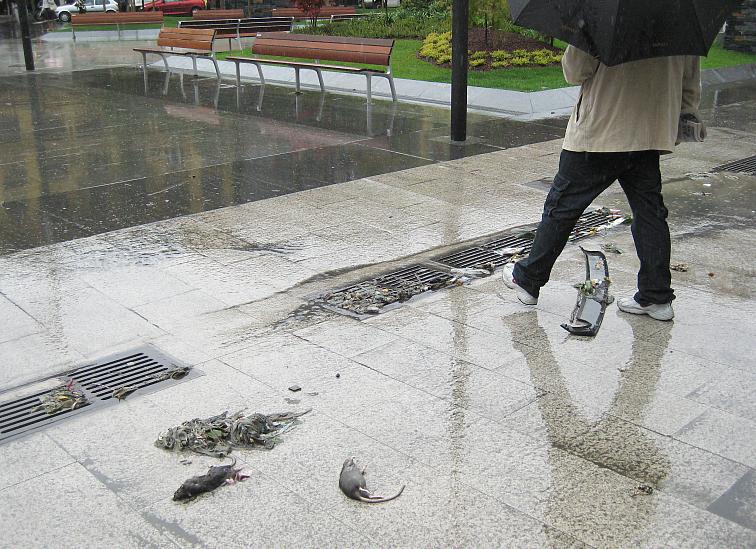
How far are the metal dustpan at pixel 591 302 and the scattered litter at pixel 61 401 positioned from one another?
2676 mm

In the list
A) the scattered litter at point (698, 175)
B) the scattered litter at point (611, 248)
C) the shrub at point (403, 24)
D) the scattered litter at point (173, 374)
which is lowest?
the scattered litter at point (698, 175)

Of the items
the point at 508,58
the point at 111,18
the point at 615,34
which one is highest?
the point at 615,34

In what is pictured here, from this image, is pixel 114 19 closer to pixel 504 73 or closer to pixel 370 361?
pixel 504 73

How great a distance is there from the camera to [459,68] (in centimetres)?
1021

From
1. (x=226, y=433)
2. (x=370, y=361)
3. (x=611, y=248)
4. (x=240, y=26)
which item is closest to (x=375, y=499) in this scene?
(x=226, y=433)

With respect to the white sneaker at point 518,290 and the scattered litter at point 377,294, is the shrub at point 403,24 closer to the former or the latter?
the scattered litter at point 377,294

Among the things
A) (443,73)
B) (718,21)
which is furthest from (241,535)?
(443,73)

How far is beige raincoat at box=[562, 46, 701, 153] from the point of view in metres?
4.62

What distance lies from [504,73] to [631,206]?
10.9 meters

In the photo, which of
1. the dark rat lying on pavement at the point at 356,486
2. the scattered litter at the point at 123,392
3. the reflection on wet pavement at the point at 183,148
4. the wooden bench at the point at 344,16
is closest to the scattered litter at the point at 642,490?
the dark rat lying on pavement at the point at 356,486

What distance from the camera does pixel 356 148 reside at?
10.2 metres

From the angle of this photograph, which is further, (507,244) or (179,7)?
(179,7)

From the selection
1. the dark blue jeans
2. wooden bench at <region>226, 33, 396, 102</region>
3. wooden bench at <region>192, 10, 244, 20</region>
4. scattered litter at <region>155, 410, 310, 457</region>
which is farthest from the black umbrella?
wooden bench at <region>192, 10, 244, 20</region>

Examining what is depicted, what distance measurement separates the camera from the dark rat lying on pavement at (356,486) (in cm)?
335
